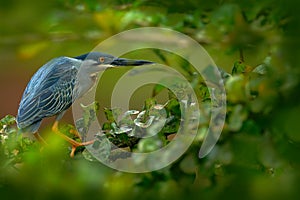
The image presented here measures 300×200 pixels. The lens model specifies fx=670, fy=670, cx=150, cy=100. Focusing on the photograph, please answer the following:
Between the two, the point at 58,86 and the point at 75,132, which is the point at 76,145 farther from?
the point at 58,86

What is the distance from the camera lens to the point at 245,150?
519mm

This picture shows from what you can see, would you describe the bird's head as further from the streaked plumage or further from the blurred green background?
the blurred green background

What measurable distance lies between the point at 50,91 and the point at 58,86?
0.10 feet

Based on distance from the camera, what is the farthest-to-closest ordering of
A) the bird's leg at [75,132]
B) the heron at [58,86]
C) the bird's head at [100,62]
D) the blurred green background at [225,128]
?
the heron at [58,86] → the bird's head at [100,62] → the bird's leg at [75,132] → the blurred green background at [225,128]

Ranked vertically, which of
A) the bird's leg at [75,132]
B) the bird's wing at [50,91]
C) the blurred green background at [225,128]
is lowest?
the bird's wing at [50,91]

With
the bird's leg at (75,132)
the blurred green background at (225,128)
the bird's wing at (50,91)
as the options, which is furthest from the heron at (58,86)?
the blurred green background at (225,128)

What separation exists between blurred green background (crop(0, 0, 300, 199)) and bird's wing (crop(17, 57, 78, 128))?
0.91 meters

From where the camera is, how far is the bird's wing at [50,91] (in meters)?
1.74

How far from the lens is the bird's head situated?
1.56 meters

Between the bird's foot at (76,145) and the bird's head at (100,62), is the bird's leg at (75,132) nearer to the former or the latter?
the bird's foot at (76,145)

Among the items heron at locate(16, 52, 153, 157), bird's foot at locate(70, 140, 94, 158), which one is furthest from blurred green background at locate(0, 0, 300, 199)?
heron at locate(16, 52, 153, 157)

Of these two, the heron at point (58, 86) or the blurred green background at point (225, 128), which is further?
the heron at point (58, 86)

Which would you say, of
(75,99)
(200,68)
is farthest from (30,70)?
(200,68)

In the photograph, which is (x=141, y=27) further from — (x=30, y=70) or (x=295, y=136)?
(x=30, y=70)
